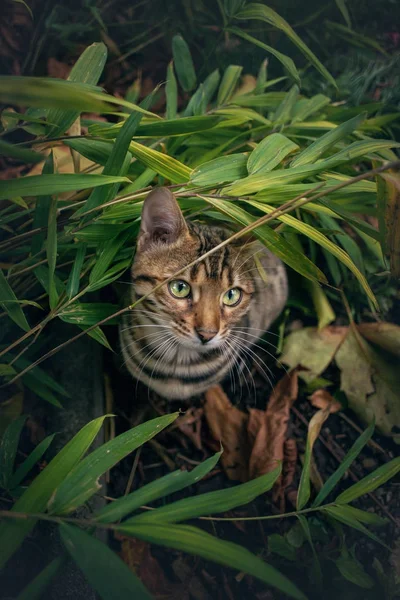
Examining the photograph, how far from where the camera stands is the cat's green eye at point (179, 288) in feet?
3.76

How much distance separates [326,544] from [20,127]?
1020 mm

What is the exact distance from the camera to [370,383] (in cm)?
140

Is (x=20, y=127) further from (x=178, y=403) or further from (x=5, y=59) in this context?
(x=178, y=403)

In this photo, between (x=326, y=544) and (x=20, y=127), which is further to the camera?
(x=326, y=544)

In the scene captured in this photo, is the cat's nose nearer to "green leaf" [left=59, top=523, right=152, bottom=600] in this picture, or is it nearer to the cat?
the cat

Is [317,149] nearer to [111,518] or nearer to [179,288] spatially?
[179,288]

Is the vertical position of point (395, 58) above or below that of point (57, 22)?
below

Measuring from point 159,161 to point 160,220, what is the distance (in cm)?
10

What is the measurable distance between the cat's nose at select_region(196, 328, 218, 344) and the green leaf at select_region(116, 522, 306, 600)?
0.41m

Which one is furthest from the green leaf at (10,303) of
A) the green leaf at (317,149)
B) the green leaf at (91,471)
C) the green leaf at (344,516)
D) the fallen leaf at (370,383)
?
the fallen leaf at (370,383)

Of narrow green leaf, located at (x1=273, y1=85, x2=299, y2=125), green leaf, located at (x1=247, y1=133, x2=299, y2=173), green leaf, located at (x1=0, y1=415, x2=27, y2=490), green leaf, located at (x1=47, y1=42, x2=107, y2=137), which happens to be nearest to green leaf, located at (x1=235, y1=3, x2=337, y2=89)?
narrow green leaf, located at (x1=273, y1=85, x2=299, y2=125)

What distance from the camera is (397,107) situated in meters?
1.54

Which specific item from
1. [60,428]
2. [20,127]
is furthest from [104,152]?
[60,428]

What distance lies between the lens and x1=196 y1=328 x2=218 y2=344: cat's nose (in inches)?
44.3
